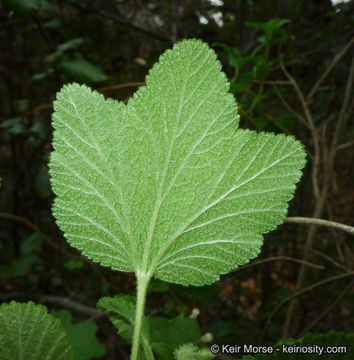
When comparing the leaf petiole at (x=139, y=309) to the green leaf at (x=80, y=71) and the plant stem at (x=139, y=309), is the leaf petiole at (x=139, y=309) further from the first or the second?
the green leaf at (x=80, y=71)

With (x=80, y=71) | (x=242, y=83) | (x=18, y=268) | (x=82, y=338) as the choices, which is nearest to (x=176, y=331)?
(x=82, y=338)

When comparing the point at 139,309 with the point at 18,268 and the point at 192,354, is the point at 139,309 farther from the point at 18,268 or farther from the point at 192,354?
the point at 18,268

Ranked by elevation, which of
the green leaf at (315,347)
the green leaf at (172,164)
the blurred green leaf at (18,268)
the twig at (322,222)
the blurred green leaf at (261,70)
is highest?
the blurred green leaf at (261,70)

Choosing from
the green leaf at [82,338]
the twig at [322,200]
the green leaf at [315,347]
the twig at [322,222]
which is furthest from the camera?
the twig at [322,200]

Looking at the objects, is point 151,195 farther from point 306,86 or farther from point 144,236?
point 306,86

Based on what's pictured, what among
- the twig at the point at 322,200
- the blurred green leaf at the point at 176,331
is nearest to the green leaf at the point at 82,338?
the blurred green leaf at the point at 176,331

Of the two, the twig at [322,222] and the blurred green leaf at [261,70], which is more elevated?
the blurred green leaf at [261,70]

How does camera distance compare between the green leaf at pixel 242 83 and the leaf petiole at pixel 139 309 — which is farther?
the green leaf at pixel 242 83

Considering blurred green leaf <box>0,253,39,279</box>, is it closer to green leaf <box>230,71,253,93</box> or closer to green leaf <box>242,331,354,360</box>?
green leaf <box>230,71,253,93</box>
